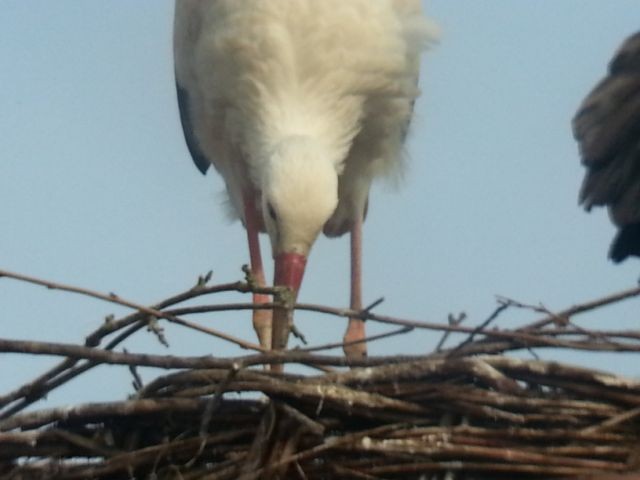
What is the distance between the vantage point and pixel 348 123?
22.5ft

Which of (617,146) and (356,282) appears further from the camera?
(356,282)

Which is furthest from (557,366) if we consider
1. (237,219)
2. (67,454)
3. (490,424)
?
(237,219)

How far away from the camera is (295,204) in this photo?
634 centimetres

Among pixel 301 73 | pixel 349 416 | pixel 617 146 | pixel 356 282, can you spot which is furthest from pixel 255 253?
pixel 349 416

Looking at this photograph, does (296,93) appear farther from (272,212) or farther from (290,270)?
(290,270)

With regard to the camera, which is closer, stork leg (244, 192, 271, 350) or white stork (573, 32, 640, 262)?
white stork (573, 32, 640, 262)

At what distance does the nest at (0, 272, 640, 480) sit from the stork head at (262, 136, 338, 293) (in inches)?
68.5

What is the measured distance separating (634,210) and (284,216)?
5.57 feet

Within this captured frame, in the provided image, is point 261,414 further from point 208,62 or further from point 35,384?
Answer: point 208,62

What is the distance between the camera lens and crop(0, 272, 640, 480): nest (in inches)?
167

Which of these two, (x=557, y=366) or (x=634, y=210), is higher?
(x=634, y=210)

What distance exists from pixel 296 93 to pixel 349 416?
258cm

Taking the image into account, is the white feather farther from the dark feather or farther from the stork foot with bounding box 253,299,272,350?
the stork foot with bounding box 253,299,272,350

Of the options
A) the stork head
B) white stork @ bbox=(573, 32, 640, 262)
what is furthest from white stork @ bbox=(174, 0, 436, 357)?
white stork @ bbox=(573, 32, 640, 262)
